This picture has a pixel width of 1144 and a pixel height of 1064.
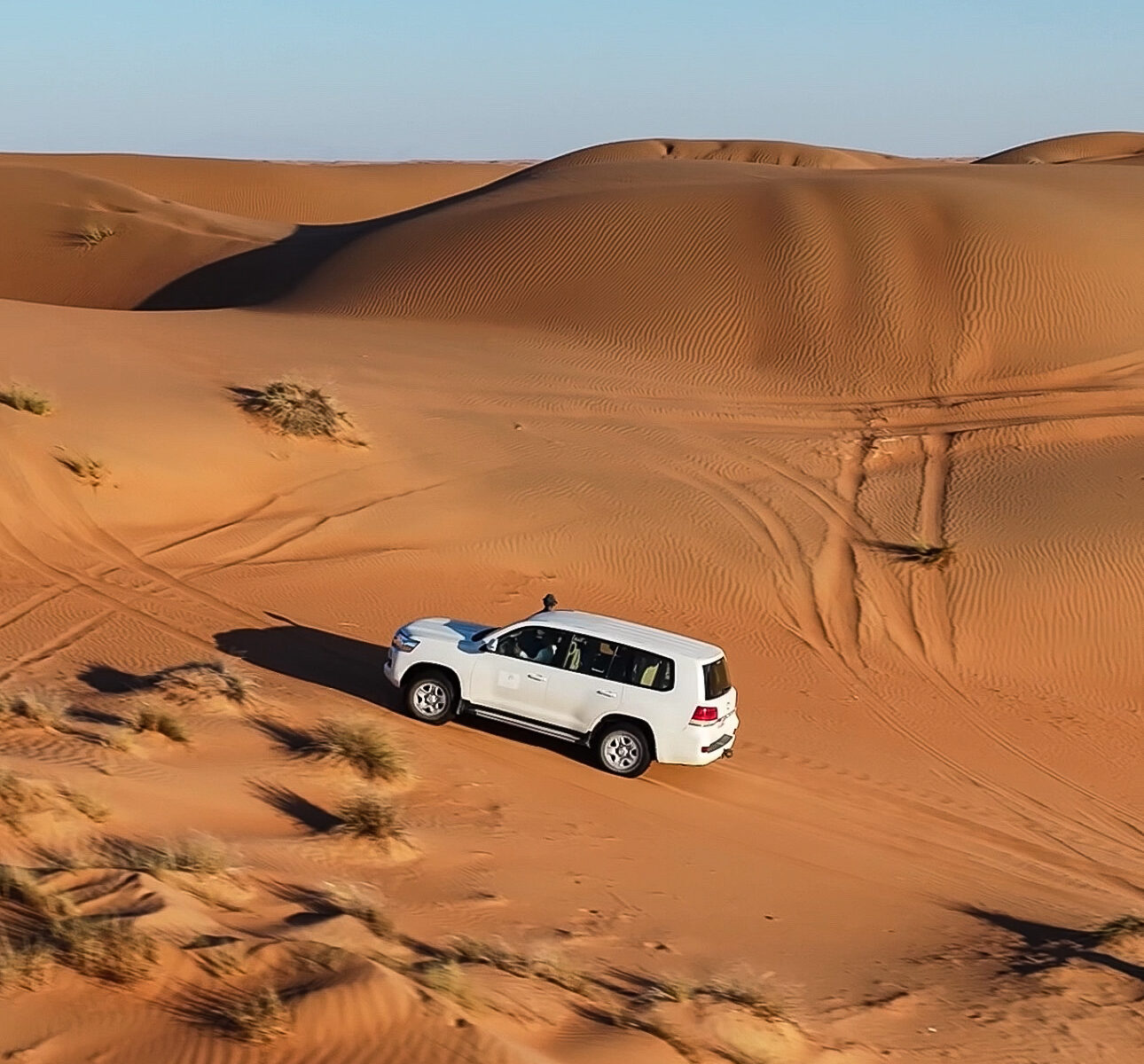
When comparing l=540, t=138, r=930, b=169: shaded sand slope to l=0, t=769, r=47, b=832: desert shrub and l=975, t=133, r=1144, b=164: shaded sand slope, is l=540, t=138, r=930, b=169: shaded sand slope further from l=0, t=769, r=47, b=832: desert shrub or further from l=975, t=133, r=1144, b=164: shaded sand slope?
l=0, t=769, r=47, b=832: desert shrub

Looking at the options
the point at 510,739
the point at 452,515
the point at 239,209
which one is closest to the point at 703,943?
the point at 510,739

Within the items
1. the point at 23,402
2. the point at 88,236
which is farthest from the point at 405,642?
the point at 88,236

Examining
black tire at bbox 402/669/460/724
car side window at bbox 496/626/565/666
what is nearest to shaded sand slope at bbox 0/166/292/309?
black tire at bbox 402/669/460/724

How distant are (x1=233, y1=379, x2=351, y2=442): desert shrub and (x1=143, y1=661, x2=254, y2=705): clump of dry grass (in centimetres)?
808

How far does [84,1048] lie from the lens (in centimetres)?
532

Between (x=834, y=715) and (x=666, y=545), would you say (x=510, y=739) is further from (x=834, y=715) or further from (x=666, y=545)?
(x=666, y=545)

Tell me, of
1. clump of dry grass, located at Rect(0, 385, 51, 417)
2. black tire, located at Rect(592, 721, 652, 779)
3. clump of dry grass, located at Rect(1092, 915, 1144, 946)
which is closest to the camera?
clump of dry grass, located at Rect(1092, 915, 1144, 946)

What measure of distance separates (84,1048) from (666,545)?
1404cm

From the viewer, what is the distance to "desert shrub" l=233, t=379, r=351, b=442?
2025 centimetres

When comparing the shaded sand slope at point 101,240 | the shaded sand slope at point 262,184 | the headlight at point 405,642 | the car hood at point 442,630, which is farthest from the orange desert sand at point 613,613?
the shaded sand slope at point 262,184

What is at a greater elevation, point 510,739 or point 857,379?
point 857,379

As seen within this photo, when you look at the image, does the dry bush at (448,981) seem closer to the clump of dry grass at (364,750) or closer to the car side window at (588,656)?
the clump of dry grass at (364,750)

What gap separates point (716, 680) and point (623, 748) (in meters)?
1.04

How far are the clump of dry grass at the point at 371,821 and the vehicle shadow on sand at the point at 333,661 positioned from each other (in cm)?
308
